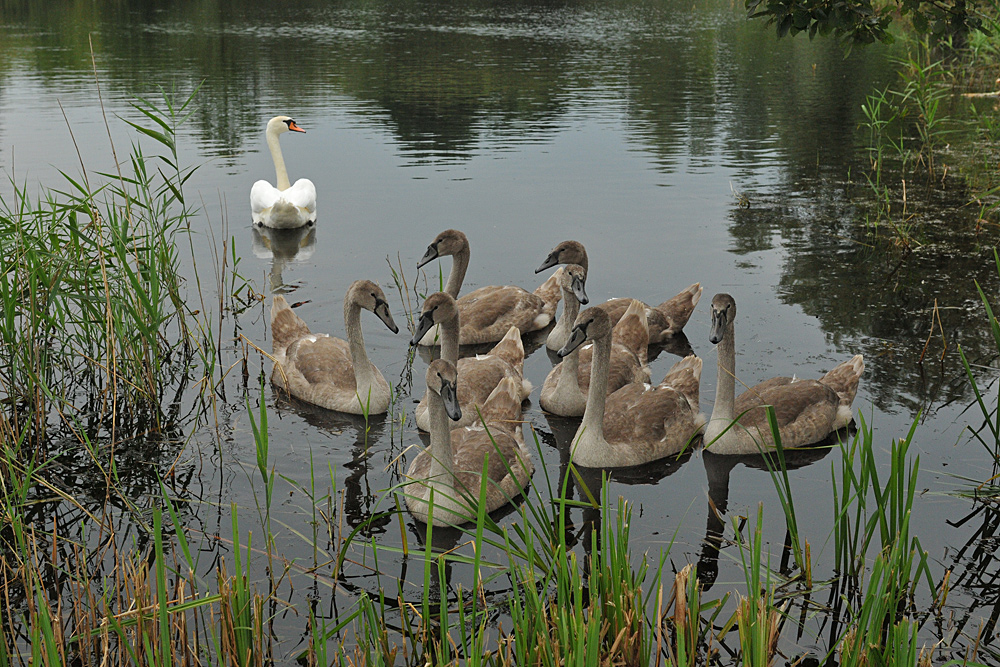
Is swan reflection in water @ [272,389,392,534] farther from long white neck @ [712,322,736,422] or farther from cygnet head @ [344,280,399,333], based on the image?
long white neck @ [712,322,736,422]

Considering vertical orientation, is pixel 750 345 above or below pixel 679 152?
below

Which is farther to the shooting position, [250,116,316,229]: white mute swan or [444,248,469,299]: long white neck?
[250,116,316,229]: white mute swan

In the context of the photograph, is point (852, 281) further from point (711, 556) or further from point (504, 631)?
point (504, 631)

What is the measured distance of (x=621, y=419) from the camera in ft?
24.8

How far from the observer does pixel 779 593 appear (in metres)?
5.54

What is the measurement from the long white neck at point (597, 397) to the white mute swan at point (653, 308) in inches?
84.1

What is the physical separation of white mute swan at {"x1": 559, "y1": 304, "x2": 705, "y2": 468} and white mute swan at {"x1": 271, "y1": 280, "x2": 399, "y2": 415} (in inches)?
67.3

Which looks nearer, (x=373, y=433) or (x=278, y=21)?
(x=373, y=433)

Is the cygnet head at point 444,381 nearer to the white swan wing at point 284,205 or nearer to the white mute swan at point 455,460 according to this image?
the white mute swan at point 455,460

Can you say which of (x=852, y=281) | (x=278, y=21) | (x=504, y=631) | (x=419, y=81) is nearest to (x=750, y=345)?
(x=852, y=281)

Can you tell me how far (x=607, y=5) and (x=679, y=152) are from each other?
4045 cm

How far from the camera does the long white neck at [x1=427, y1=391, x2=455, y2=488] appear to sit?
6.36 meters

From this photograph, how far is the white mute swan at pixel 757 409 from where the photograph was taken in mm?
7414

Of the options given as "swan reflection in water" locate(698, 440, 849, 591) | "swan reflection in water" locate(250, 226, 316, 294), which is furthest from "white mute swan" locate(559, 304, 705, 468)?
"swan reflection in water" locate(250, 226, 316, 294)
